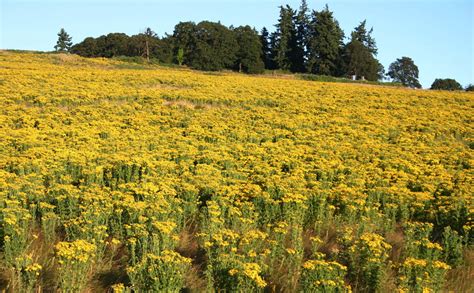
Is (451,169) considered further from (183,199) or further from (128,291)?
(128,291)

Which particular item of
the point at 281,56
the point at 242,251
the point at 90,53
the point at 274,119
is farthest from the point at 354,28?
the point at 242,251

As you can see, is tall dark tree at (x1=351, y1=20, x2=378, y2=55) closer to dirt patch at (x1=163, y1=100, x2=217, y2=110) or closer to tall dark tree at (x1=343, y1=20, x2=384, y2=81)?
tall dark tree at (x1=343, y1=20, x2=384, y2=81)

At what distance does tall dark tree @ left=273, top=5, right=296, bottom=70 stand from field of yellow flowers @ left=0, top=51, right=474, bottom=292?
187 feet

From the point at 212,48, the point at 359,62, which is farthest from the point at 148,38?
the point at 359,62

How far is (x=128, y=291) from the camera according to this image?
4973 mm

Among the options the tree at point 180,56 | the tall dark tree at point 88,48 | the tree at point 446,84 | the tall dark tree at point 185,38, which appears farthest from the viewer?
the tall dark tree at point 88,48

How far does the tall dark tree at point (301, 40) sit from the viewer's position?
250ft

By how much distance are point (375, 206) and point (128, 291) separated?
214 inches

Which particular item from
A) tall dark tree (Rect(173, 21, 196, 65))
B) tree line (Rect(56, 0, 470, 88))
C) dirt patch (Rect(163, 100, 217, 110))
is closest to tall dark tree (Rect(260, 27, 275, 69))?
tree line (Rect(56, 0, 470, 88))

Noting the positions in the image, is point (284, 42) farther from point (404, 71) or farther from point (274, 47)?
point (404, 71)

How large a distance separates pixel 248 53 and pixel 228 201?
63.1 m

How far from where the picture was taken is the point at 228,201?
27.3ft

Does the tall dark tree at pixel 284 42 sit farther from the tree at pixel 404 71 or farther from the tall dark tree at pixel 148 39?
the tree at pixel 404 71

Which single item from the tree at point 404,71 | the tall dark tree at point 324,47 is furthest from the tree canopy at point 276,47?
the tree at point 404,71
